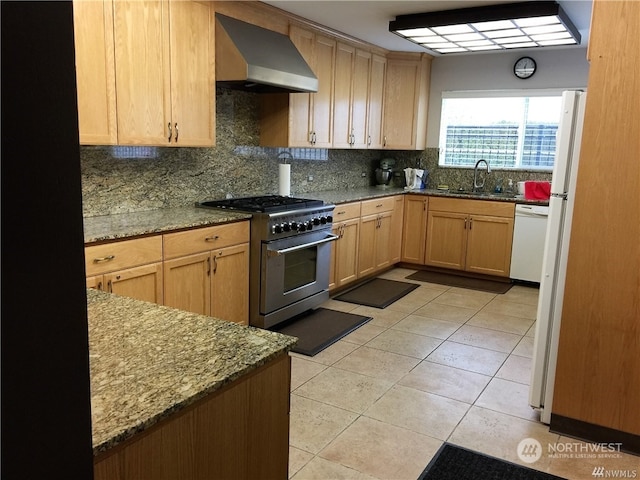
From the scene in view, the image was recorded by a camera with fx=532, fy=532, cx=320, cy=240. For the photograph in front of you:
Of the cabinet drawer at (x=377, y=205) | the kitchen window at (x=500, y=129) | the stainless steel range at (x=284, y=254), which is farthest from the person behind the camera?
the kitchen window at (x=500, y=129)

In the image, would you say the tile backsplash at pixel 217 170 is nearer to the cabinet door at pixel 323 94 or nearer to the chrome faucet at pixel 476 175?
the chrome faucet at pixel 476 175

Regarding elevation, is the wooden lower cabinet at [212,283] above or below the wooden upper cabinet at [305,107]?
below

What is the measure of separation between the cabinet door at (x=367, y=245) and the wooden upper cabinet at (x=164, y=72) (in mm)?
2118

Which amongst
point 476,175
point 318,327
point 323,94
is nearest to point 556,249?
point 318,327

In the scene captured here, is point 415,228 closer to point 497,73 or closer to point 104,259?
point 497,73

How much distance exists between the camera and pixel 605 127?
2449mm

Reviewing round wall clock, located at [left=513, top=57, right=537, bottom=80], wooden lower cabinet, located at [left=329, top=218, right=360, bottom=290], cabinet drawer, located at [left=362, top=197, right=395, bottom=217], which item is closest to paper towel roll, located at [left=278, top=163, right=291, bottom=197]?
wooden lower cabinet, located at [left=329, top=218, right=360, bottom=290]

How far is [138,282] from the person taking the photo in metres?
2.99

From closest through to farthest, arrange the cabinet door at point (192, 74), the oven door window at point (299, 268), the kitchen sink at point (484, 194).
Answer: the cabinet door at point (192, 74) → the oven door window at point (299, 268) → the kitchen sink at point (484, 194)

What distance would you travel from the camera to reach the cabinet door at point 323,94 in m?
4.80

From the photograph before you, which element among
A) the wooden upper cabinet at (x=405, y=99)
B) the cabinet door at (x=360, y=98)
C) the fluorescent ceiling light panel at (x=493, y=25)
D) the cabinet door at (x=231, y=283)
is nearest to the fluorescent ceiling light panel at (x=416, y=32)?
the fluorescent ceiling light panel at (x=493, y=25)

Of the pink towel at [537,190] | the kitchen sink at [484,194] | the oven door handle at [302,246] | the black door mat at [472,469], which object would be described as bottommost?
the black door mat at [472,469]

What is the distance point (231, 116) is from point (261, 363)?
3355 mm

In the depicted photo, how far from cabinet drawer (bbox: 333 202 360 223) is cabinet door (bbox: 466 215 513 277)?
1.42 m
